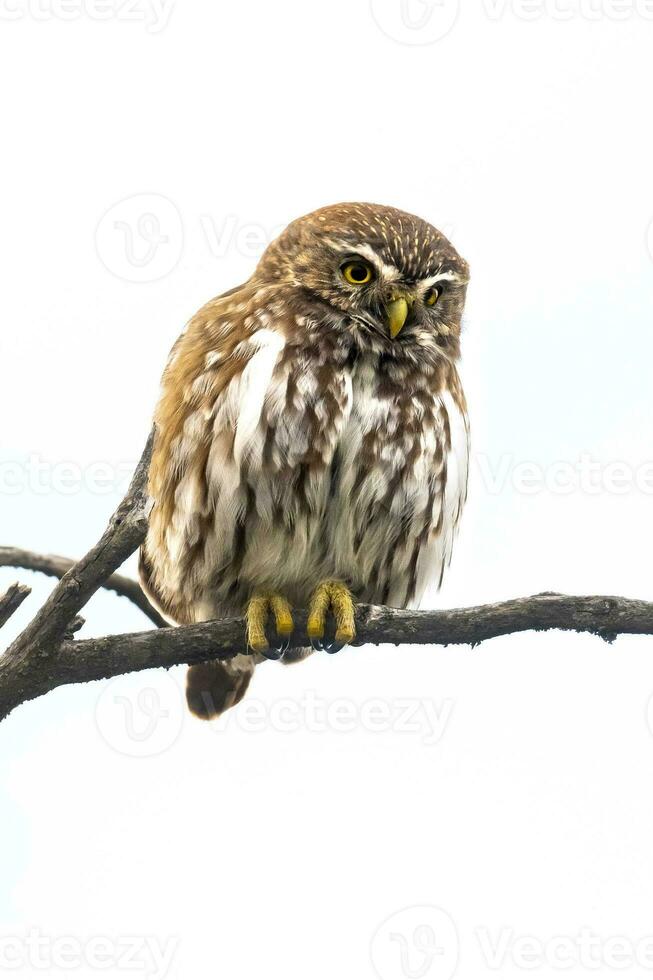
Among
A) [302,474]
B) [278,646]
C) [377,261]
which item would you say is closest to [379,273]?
[377,261]

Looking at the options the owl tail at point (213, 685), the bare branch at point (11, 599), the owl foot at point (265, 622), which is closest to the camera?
the bare branch at point (11, 599)

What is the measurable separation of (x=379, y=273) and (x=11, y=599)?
154 cm

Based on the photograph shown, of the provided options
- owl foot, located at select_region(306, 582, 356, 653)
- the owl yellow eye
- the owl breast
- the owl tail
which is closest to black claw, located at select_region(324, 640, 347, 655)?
owl foot, located at select_region(306, 582, 356, 653)

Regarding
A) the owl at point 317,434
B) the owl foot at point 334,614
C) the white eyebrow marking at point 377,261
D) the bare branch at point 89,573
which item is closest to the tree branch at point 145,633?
the bare branch at point 89,573

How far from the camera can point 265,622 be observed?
3.68m

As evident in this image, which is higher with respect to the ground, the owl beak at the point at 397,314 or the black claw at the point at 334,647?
the owl beak at the point at 397,314

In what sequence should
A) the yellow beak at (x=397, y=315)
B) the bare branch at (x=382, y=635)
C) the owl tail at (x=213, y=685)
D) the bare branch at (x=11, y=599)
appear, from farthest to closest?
1. the owl tail at (x=213, y=685)
2. the yellow beak at (x=397, y=315)
3. the bare branch at (x=11, y=599)
4. the bare branch at (x=382, y=635)

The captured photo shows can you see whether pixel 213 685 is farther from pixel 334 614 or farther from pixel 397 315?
pixel 397 315

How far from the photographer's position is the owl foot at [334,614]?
11.7ft

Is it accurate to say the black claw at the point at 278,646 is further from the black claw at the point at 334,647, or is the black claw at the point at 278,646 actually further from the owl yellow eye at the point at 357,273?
the owl yellow eye at the point at 357,273

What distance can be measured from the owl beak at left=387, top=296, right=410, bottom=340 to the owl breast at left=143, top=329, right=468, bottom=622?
11 centimetres

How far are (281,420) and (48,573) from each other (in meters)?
1.13

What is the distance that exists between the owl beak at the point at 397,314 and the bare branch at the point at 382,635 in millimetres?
906

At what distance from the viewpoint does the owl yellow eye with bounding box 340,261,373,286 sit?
3.83m
